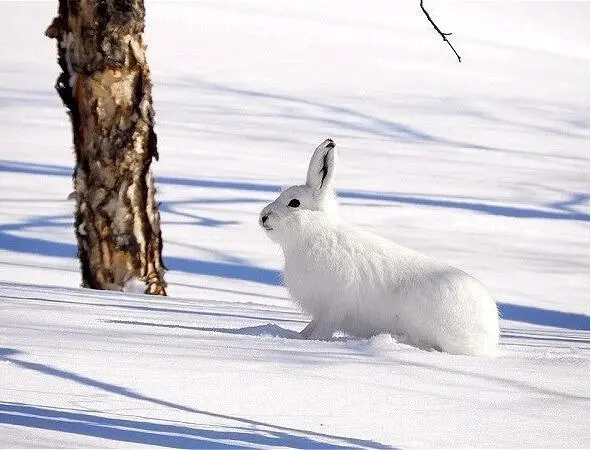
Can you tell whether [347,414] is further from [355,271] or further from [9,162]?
[9,162]

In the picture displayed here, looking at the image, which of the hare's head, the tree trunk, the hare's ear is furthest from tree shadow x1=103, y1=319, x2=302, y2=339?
the tree trunk

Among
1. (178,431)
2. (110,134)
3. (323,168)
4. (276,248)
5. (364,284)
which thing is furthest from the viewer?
(276,248)

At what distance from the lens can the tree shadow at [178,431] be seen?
8.20 feet

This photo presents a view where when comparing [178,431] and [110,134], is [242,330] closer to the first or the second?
[178,431]

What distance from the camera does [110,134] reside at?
5555mm

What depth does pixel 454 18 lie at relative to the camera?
930 inches

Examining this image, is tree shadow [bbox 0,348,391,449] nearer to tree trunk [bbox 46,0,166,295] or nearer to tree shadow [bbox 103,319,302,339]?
tree shadow [bbox 103,319,302,339]

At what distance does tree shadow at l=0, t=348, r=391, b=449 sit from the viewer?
2498 millimetres

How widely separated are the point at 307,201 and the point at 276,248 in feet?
14.7

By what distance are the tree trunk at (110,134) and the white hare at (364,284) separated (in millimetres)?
1753

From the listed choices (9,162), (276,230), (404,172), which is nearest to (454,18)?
(404,172)

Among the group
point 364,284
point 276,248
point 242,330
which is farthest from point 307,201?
point 276,248

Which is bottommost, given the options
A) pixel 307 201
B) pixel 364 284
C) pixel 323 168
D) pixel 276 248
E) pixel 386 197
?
pixel 276 248

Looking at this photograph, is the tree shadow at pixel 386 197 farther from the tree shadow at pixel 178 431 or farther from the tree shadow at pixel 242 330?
the tree shadow at pixel 178 431
